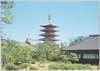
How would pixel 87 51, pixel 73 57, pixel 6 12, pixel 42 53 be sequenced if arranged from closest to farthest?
pixel 6 12, pixel 87 51, pixel 73 57, pixel 42 53

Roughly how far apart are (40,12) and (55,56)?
253 cm

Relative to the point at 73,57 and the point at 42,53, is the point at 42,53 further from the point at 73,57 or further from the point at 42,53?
the point at 73,57

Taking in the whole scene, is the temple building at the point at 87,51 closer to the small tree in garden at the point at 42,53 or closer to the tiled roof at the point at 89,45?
the tiled roof at the point at 89,45

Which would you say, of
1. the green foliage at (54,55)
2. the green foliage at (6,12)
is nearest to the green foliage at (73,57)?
the green foliage at (54,55)

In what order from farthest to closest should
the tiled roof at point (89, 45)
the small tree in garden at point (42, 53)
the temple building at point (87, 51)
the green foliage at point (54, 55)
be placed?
the green foliage at point (54, 55)
the small tree in garden at point (42, 53)
the tiled roof at point (89, 45)
the temple building at point (87, 51)

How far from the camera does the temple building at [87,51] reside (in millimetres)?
5114

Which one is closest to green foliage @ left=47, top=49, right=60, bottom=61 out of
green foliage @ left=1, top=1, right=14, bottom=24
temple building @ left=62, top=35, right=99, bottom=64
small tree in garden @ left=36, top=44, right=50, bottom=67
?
small tree in garden @ left=36, top=44, right=50, bottom=67

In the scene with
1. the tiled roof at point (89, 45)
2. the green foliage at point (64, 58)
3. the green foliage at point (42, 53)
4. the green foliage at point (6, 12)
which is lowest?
the green foliage at point (64, 58)

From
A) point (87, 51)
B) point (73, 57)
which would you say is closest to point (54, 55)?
point (73, 57)

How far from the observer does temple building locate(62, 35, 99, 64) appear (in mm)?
5114

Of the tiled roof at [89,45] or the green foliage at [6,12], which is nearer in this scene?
the green foliage at [6,12]

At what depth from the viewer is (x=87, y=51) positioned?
5215 millimetres

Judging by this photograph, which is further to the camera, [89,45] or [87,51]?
[89,45]

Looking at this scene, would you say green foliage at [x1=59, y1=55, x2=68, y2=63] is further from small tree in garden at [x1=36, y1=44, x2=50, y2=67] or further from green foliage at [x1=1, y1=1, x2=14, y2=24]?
green foliage at [x1=1, y1=1, x2=14, y2=24]
